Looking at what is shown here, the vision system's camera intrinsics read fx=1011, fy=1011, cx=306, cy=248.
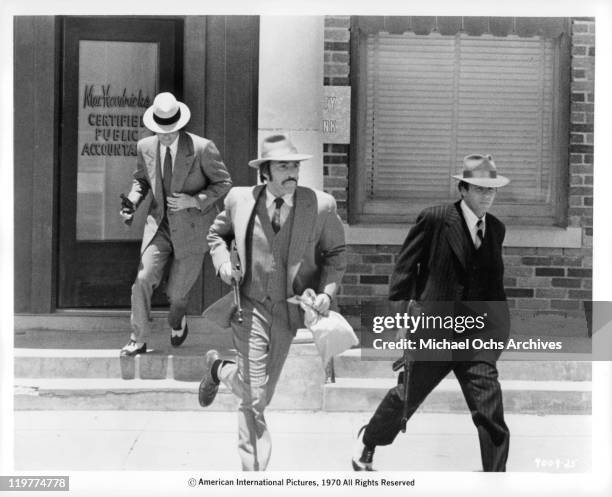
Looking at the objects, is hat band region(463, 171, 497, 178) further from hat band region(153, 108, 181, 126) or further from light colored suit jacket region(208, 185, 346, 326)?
hat band region(153, 108, 181, 126)

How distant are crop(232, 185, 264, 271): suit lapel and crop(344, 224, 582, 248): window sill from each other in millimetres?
1048

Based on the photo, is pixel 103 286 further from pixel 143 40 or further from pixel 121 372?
pixel 143 40

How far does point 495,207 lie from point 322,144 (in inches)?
46.9

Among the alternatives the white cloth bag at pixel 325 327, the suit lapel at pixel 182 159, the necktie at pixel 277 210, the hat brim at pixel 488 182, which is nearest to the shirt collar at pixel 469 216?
the hat brim at pixel 488 182

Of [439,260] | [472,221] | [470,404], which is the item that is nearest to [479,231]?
[472,221]

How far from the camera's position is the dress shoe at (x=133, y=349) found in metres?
6.69

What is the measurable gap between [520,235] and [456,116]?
0.92m

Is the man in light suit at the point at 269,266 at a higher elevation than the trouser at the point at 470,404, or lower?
higher

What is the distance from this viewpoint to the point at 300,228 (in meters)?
5.78

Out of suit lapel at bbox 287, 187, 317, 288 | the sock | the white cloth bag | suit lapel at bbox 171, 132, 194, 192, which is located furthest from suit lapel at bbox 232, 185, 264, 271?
suit lapel at bbox 171, 132, 194, 192

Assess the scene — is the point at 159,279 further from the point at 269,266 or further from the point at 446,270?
the point at 446,270

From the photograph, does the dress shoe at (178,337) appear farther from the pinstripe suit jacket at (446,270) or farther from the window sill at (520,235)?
the pinstripe suit jacket at (446,270)

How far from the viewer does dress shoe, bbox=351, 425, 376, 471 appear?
5.88 metres

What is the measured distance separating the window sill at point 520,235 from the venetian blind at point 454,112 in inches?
8.0
